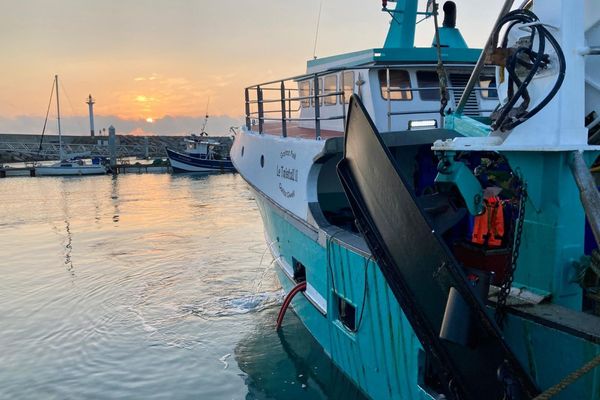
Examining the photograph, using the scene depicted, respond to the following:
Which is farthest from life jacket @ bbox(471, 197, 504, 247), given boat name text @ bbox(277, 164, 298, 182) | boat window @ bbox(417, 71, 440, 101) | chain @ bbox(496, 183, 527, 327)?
boat window @ bbox(417, 71, 440, 101)

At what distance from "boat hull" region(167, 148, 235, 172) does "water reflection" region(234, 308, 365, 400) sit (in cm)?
3979

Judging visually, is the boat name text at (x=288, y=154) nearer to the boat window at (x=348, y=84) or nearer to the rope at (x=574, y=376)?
the boat window at (x=348, y=84)

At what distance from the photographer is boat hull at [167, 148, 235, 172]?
4675cm

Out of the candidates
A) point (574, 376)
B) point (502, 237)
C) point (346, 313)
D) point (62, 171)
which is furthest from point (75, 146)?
point (574, 376)

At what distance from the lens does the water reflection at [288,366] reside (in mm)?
6359

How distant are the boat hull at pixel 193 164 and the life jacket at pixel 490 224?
43239 mm

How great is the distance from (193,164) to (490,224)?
4426cm

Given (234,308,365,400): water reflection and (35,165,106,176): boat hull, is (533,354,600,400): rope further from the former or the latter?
(35,165,106,176): boat hull

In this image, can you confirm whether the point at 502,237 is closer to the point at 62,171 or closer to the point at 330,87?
the point at 330,87

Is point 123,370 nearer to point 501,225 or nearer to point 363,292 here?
point 363,292

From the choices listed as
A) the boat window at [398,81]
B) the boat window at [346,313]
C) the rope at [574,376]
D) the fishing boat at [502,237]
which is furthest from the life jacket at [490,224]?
the boat window at [398,81]

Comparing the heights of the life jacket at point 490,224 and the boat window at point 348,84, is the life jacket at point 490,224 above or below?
below

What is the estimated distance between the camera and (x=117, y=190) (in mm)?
32938

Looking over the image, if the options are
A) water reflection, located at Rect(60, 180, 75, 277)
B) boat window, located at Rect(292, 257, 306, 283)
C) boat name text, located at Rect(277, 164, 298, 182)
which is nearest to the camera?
boat name text, located at Rect(277, 164, 298, 182)
